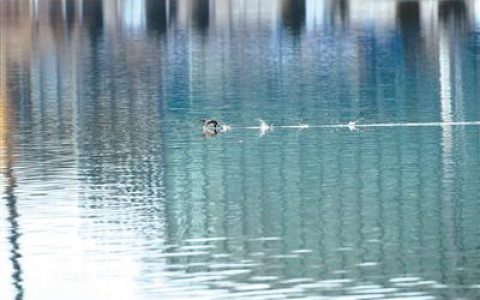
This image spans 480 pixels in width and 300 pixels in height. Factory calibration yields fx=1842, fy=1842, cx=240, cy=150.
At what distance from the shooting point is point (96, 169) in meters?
40.9

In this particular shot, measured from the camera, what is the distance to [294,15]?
368 ft

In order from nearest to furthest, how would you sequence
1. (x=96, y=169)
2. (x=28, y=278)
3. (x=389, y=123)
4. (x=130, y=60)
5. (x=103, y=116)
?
(x=28, y=278) < (x=96, y=169) < (x=389, y=123) < (x=103, y=116) < (x=130, y=60)

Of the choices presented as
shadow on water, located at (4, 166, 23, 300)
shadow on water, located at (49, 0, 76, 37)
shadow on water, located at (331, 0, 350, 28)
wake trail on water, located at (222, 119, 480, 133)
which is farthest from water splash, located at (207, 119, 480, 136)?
shadow on water, located at (49, 0, 76, 37)

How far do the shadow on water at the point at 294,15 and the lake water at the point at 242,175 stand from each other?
17021 mm

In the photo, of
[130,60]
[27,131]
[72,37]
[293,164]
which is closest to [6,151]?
[27,131]

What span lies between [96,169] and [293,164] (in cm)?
438

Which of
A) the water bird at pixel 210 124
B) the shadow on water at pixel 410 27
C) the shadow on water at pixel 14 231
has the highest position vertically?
the shadow on water at pixel 410 27

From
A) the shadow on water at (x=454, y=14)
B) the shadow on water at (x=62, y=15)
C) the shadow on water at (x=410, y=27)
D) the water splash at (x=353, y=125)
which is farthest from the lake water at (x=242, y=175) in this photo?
the shadow on water at (x=62, y=15)

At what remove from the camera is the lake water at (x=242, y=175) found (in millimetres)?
28250

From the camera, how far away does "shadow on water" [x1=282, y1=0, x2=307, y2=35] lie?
99375mm

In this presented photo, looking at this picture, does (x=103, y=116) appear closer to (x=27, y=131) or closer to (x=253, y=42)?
(x=27, y=131)

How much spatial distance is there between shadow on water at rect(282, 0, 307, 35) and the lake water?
55.8 ft

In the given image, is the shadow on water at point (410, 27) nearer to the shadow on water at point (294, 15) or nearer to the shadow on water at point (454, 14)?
the shadow on water at point (454, 14)

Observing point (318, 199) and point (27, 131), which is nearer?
point (318, 199)
